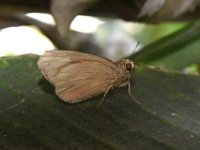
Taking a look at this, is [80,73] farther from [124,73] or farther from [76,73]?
[124,73]

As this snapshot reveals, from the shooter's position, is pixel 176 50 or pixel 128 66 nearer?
pixel 128 66

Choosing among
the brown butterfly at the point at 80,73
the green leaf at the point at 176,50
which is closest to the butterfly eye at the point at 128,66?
the brown butterfly at the point at 80,73

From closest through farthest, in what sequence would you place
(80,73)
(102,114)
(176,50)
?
(102,114) → (80,73) → (176,50)

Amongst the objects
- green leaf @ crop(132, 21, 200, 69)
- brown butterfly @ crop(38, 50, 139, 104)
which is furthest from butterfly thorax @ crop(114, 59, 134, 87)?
green leaf @ crop(132, 21, 200, 69)

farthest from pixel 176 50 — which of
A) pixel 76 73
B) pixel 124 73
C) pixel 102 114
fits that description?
pixel 102 114

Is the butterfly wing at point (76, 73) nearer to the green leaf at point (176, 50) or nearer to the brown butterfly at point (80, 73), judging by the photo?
the brown butterfly at point (80, 73)

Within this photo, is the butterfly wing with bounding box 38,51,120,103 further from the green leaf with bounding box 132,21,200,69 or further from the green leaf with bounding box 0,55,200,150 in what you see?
the green leaf with bounding box 132,21,200,69
